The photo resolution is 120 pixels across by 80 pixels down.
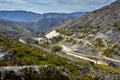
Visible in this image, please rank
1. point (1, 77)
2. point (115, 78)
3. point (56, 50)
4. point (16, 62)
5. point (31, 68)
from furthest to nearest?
point (56, 50) < point (115, 78) < point (16, 62) < point (31, 68) < point (1, 77)

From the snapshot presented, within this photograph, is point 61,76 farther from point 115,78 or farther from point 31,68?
point 115,78

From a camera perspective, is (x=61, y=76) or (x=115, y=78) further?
(x=115, y=78)

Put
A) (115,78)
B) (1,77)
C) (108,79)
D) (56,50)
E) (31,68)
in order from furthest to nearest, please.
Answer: (56,50), (115,78), (108,79), (31,68), (1,77)

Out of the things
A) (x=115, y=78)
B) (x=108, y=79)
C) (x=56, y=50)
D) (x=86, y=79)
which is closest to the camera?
(x=86, y=79)

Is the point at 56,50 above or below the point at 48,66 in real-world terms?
below

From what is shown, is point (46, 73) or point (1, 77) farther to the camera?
point (46, 73)

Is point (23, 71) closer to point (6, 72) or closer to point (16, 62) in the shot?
point (6, 72)

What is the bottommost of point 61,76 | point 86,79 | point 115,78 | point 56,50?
point 56,50

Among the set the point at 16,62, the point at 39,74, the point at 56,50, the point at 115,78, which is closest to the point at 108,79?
the point at 115,78

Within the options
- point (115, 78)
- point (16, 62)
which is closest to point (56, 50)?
point (115, 78)
